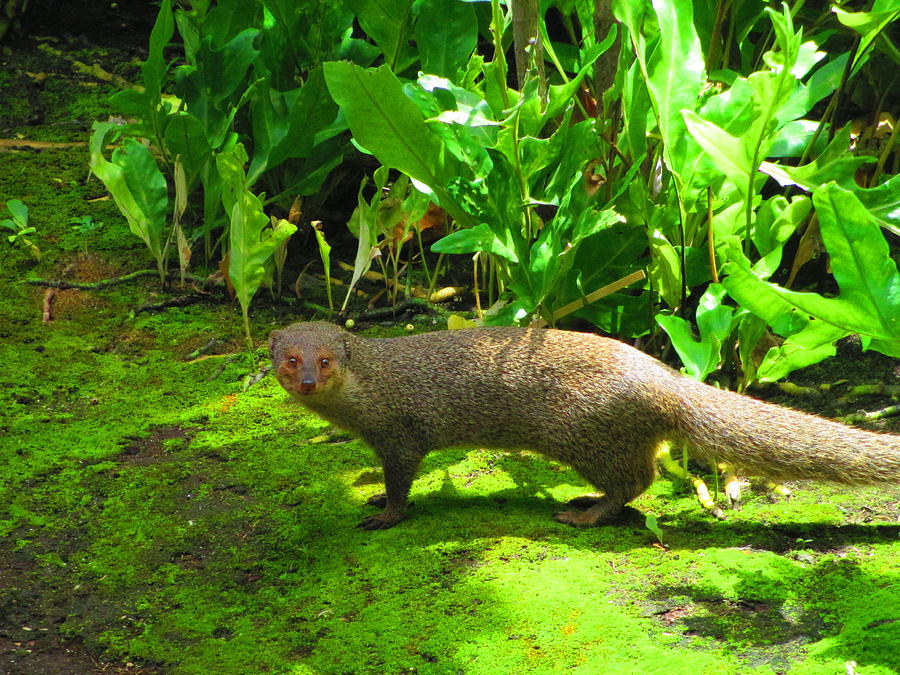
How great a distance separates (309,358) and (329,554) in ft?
2.57

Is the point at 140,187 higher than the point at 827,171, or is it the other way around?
the point at 827,171

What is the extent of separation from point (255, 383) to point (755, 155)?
260cm

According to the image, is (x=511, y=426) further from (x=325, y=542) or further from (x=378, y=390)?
(x=325, y=542)

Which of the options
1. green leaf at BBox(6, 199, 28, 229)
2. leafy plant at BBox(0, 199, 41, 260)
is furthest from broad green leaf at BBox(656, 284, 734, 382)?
green leaf at BBox(6, 199, 28, 229)

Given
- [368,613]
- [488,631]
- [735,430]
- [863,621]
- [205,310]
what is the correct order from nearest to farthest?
[863,621] < [488,631] < [368,613] < [735,430] < [205,310]

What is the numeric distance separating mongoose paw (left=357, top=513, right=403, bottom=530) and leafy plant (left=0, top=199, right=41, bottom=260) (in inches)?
114

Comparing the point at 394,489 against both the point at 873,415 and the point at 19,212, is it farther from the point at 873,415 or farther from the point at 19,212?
the point at 19,212

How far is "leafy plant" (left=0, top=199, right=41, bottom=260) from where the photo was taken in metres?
5.62

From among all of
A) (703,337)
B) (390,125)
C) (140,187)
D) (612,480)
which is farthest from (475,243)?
(140,187)

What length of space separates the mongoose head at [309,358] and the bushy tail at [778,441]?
136cm

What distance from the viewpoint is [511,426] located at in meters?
3.96

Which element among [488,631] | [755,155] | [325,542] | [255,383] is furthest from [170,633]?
[755,155]

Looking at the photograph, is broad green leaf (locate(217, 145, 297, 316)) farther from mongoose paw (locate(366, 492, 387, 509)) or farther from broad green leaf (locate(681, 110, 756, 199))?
broad green leaf (locate(681, 110, 756, 199))

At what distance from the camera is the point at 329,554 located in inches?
143
